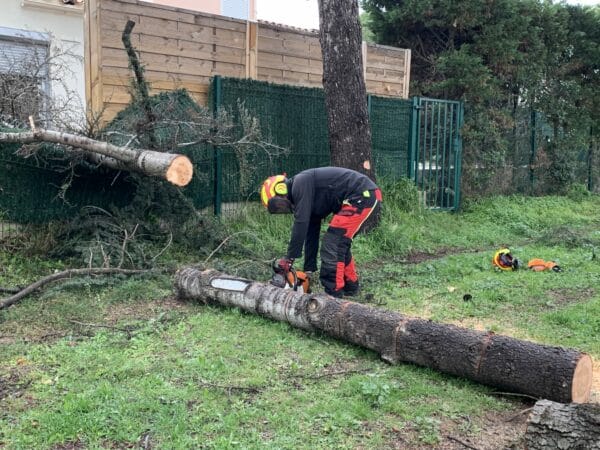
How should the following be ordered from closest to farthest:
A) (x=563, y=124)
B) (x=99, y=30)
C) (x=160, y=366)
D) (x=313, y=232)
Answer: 1. (x=160, y=366)
2. (x=313, y=232)
3. (x=99, y=30)
4. (x=563, y=124)

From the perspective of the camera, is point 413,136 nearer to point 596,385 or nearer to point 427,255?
point 427,255

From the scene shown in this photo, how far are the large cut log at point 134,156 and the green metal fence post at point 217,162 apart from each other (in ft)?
7.41

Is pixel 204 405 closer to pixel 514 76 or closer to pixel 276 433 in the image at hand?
pixel 276 433

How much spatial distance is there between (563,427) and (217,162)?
6.32 meters

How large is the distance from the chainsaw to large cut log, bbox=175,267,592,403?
0.37 feet

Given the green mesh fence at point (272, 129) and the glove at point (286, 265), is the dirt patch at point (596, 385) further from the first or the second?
the green mesh fence at point (272, 129)

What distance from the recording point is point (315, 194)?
5875 millimetres

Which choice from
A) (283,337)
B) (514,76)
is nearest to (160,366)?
(283,337)

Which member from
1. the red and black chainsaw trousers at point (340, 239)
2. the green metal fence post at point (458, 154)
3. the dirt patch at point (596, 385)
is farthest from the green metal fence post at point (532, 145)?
the dirt patch at point (596, 385)

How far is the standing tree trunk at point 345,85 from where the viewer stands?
27.7 feet

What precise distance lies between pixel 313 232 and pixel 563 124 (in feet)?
36.0

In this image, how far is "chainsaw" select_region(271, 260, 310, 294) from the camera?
518 centimetres

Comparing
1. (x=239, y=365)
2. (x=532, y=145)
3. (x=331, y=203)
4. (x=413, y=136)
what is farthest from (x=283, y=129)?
(x=532, y=145)

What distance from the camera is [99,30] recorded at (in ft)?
24.8
